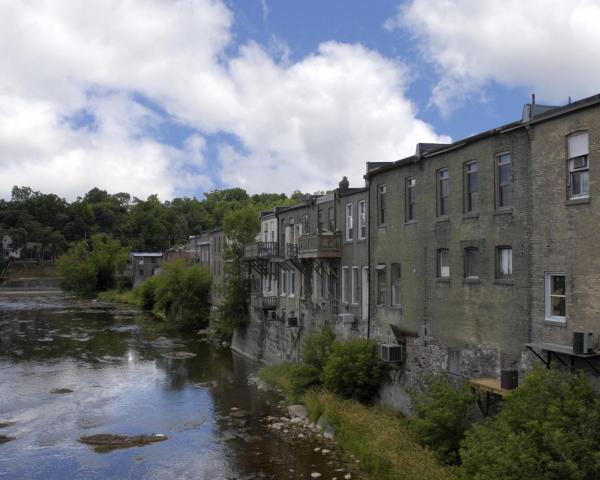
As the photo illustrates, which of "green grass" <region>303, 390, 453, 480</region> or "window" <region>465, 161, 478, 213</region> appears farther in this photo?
"window" <region>465, 161, 478, 213</region>

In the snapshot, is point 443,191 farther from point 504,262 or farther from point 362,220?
point 362,220

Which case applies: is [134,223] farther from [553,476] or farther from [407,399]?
[553,476]

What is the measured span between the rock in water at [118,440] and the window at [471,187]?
14.8 metres

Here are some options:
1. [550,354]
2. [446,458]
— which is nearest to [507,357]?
[550,354]

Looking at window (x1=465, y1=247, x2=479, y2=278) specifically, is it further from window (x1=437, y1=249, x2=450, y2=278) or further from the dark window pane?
the dark window pane

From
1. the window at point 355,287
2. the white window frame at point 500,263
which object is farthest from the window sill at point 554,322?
the window at point 355,287

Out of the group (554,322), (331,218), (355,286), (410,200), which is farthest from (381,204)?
(554,322)

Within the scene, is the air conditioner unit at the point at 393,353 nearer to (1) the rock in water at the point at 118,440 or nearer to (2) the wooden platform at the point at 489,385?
(2) the wooden platform at the point at 489,385

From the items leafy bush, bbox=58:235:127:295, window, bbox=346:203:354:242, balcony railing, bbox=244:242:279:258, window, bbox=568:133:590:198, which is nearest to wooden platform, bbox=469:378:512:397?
window, bbox=568:133:590:198

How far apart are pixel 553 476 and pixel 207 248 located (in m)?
56.0

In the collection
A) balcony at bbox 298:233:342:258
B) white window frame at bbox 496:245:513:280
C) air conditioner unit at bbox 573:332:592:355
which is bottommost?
air conditioner unit at bbox 573:332:592:355

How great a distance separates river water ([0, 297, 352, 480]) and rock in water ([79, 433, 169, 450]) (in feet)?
1.39

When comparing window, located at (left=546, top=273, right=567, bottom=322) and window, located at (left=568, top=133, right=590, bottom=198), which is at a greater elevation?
window, located at (left=568, top=133, right=590, bottom=198)

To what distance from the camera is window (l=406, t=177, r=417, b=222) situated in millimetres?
24453
